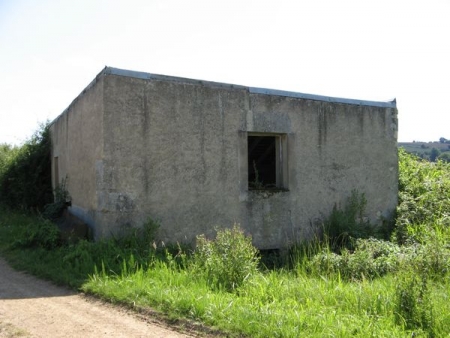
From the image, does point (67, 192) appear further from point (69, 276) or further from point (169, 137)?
point (69, 276)

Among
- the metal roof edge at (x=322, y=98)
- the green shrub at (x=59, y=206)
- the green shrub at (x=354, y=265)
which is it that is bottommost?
the green shrub at (x=354, y=265)

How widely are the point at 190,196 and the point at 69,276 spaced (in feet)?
9.75

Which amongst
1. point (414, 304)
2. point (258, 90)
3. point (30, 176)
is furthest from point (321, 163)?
point (30, 176)

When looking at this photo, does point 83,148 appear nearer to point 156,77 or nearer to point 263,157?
point 156,77

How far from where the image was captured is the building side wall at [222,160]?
805 centimetres

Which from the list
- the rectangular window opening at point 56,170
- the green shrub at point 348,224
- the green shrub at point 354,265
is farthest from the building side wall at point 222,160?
the rectangular window opening at point 56,170

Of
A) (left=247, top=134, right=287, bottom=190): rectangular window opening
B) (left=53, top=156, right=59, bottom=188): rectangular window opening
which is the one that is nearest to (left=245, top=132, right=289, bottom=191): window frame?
(left=247, top=134, right=287, bottom=190): rectangular window opening

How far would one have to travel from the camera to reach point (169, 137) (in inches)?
335

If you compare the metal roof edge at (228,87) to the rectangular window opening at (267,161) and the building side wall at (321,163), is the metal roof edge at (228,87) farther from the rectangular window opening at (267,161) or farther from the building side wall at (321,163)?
the rectangular window opening at (267,161)

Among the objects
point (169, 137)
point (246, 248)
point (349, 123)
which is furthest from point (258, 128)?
point (246, 248)

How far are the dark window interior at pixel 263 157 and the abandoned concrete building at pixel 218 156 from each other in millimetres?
41

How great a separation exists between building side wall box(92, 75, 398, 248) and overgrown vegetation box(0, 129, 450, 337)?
645 millimetres

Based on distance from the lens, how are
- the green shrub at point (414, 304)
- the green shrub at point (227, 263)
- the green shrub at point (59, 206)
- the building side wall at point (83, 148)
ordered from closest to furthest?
the green shrub at point (414, 304) → the green shrub at point (227, 263) → the building side wall at point (83, 148) → the green shrub at point (59, 206)

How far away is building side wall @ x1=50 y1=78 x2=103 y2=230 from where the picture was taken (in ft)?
27.1
